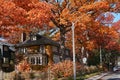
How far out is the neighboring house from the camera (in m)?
Result: 74.9

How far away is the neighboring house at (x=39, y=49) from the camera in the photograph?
74.9m

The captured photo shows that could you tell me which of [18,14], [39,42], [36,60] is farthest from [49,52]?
[18,14]

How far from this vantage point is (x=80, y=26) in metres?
42.5

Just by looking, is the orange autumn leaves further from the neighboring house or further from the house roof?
the neighboring house

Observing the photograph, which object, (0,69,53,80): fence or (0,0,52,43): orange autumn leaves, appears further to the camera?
(0,69,53,80): fence

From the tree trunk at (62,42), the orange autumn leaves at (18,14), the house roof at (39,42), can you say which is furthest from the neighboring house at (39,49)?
the orange autumn leaves at (18,14)

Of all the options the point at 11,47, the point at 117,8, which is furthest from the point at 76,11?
the point at 11,47

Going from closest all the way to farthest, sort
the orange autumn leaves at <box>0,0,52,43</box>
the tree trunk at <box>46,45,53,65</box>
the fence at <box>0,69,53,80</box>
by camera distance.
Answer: the orange autumn leaves at <box>0,0,52,43</box> < the fence at <box>0,69,53,80</box> < the tree trunk at <box>46,45,53,65</box>

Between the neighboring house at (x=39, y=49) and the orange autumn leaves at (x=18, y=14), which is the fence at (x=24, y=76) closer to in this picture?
the orange autumn leaves at (x=18, y=14)

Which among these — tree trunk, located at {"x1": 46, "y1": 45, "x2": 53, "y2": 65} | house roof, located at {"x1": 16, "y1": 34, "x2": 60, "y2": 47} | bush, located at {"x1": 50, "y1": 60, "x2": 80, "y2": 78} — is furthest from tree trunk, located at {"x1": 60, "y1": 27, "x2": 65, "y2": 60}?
tree trunk, located at {"x1": 46, "y1": 45, "x2": 53, "y2": 65}

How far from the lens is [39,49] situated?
248 feet

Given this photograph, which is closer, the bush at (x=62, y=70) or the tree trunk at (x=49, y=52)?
the bush at (x=62, y=70)

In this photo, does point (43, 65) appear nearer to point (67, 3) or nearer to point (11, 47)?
point (11, 47)

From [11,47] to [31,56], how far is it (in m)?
10.1
